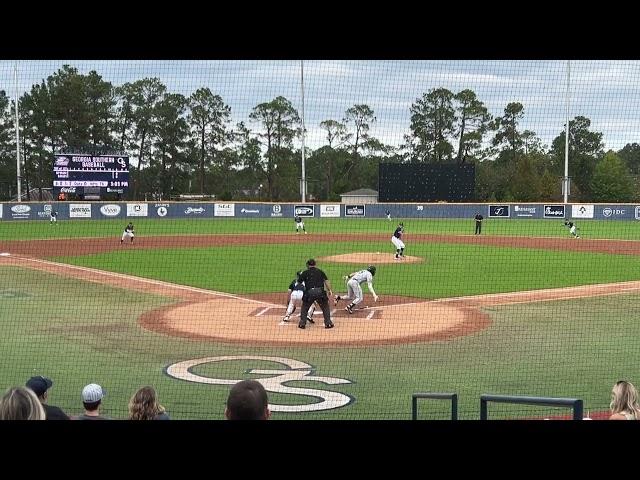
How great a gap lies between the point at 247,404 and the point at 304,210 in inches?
1885

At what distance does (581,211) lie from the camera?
49.7m

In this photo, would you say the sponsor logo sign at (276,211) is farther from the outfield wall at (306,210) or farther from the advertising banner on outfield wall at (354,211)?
the advertising banner on outfield wall at (354,211)

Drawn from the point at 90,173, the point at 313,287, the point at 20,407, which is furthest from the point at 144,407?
the point at 90,173

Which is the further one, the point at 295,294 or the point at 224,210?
the point at 224,210

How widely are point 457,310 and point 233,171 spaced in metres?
34.2

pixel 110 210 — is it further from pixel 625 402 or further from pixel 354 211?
pixel 625 402

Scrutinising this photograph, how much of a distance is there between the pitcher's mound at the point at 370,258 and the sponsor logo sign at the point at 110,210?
2533 cm

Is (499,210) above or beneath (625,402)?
above

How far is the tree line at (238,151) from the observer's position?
4372cm

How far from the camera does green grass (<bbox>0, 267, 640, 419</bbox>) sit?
9.44 m

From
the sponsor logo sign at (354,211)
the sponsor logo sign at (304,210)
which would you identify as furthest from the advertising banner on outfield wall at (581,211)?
the sponsor logo sign at (304,210)

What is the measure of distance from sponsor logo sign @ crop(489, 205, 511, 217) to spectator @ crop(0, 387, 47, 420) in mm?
50306
